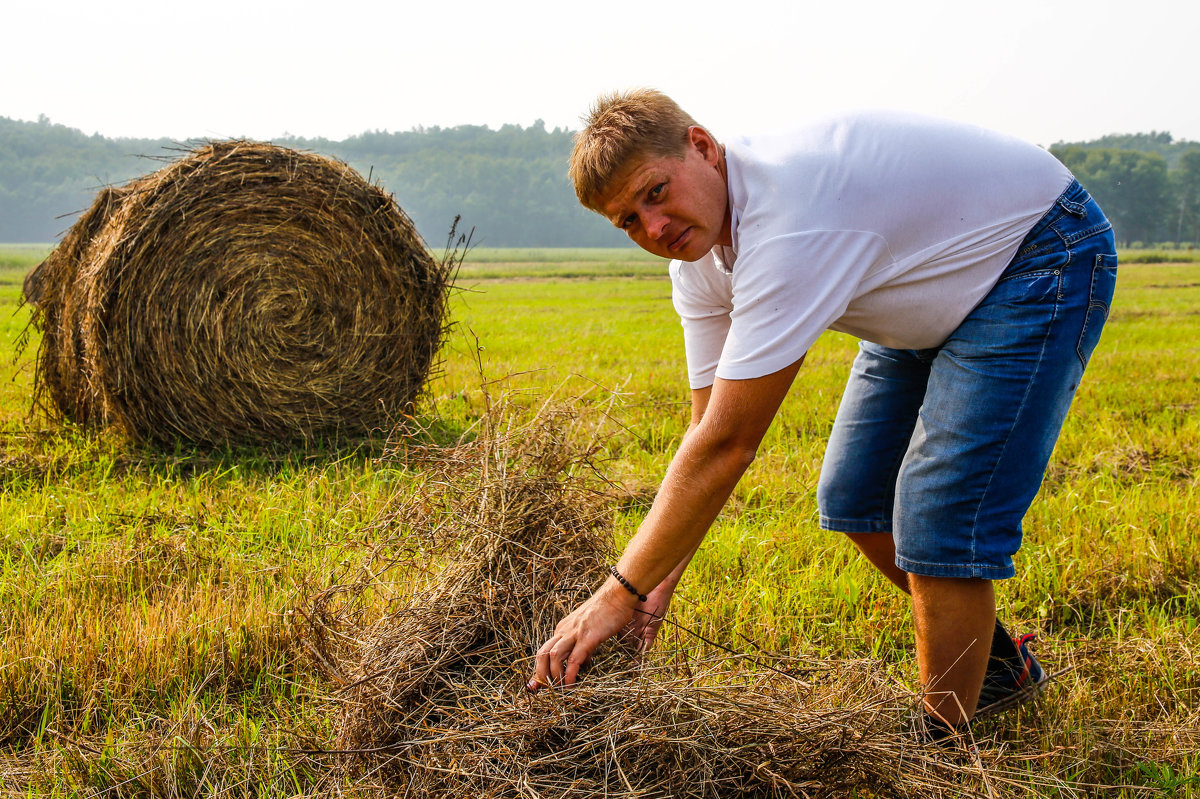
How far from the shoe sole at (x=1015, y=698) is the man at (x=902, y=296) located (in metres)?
0.24

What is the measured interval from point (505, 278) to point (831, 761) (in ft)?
107

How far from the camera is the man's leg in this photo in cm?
218

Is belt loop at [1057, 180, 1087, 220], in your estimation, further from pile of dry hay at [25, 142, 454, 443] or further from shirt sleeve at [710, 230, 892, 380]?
pile of dry hay at [25, 142, 454, 443]

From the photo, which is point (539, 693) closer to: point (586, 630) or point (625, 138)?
point (586, 630)

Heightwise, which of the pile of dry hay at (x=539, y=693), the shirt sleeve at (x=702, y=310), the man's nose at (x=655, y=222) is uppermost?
the man's nose at (x=655, y=222)

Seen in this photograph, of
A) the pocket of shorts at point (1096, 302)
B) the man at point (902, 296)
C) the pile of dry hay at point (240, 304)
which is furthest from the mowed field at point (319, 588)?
the pocket of shorts at point (1096, 302)

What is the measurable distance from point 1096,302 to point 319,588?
2432mm

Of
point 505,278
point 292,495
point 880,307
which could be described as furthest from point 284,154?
point 505,278

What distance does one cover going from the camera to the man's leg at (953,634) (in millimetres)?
2176

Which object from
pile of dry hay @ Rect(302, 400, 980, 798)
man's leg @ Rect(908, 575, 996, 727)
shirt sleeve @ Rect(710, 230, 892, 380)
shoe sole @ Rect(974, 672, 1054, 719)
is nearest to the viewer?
shirt sleeve @ Rect(710, 230, 892, 380)

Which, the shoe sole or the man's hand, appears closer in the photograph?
the man's hand

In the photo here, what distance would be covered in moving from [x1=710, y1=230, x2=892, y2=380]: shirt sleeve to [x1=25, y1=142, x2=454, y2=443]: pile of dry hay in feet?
14.0

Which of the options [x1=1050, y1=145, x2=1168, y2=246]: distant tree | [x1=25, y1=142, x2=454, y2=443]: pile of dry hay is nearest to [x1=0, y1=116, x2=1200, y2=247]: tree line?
[x1=1050, y1=145, x2=1168, y2=246]: distant tree

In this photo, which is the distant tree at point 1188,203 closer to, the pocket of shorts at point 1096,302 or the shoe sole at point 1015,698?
the shoe sole at point 1015,698
